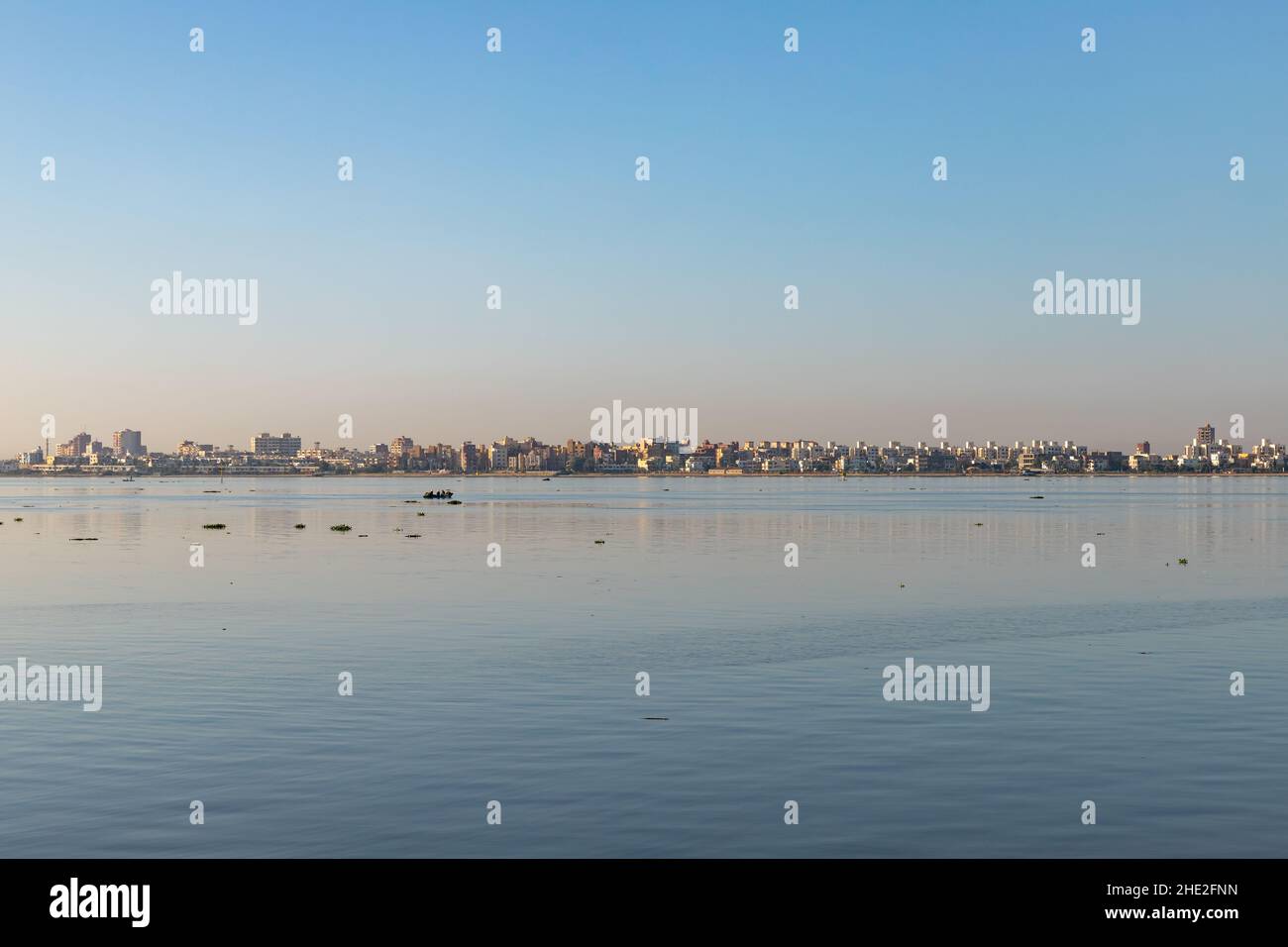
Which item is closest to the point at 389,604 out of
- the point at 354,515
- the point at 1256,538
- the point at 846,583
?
the point at 846,583

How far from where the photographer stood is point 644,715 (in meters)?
27.4

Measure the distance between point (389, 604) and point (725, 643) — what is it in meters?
17.2

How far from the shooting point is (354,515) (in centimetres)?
14300

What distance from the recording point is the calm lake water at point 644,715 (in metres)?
18.8

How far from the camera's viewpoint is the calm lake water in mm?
18750
